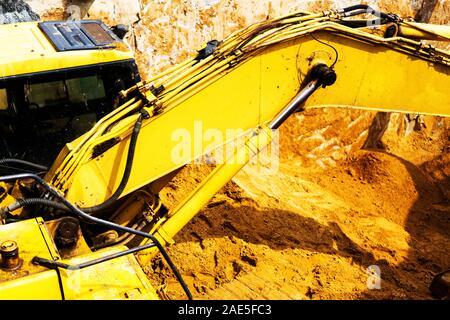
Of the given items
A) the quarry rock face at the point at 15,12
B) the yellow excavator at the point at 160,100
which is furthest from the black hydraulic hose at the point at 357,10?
the quarry rock face at the point at 15,12

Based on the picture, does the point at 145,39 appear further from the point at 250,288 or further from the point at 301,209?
the point at 250,288

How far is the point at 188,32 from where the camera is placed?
26.1 feet

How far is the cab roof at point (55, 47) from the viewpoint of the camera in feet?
13.8

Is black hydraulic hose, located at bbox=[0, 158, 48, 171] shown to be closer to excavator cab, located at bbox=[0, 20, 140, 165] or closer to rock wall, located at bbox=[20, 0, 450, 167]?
excavator cab, located at bbox=[0, 20, 140, 165]

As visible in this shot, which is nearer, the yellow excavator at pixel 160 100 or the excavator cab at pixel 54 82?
the yellow excavator at pixel 160 100

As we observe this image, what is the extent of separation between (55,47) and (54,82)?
0.31 m

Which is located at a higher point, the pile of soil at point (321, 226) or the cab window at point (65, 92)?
the cab window at point (65, 92)

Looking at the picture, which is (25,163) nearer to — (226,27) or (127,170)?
(127,170)

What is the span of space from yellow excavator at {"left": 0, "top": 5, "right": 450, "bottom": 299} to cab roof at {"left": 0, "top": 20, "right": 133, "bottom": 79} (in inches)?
0.4

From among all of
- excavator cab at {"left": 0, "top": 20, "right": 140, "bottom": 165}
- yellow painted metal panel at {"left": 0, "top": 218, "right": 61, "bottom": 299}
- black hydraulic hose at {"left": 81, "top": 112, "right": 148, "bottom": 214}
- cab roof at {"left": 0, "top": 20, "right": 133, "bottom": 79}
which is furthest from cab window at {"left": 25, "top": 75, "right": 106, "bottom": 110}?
yellow painted metal panel at {"left": 0, "top": 218, "right": 61, "bottom": 299}

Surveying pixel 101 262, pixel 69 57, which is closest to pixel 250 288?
pixel 101 262

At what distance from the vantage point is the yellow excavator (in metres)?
4.12

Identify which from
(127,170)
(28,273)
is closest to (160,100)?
(127,170)

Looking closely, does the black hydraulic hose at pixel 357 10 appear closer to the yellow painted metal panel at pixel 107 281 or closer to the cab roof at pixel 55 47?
the cab roof at pixel 55 47
